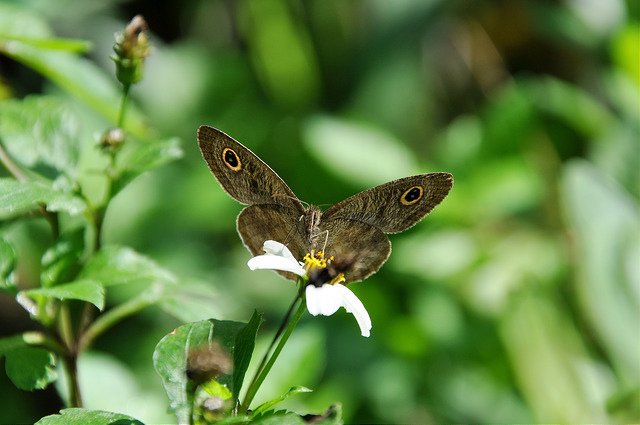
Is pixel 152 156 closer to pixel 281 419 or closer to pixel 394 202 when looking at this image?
pixel 394 202

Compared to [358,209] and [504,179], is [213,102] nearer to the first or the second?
[504,179]

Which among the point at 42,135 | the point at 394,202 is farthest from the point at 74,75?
the point at 394,202

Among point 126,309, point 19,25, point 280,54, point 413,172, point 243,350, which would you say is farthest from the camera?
point 280,54

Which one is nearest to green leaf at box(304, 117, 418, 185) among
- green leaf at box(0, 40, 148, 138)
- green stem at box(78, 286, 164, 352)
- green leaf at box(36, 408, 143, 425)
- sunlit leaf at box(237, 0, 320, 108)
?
sunlit leaf at box(237, 0, 320, 108)

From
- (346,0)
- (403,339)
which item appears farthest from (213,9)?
(403,339)

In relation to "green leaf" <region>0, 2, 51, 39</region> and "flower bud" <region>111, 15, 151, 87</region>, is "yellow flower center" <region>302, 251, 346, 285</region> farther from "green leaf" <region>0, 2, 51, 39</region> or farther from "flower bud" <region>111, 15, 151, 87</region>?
"green leaf" <region>0, 2, 51, 39</region>

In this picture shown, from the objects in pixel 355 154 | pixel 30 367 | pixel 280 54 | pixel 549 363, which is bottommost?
pixel 549 363
